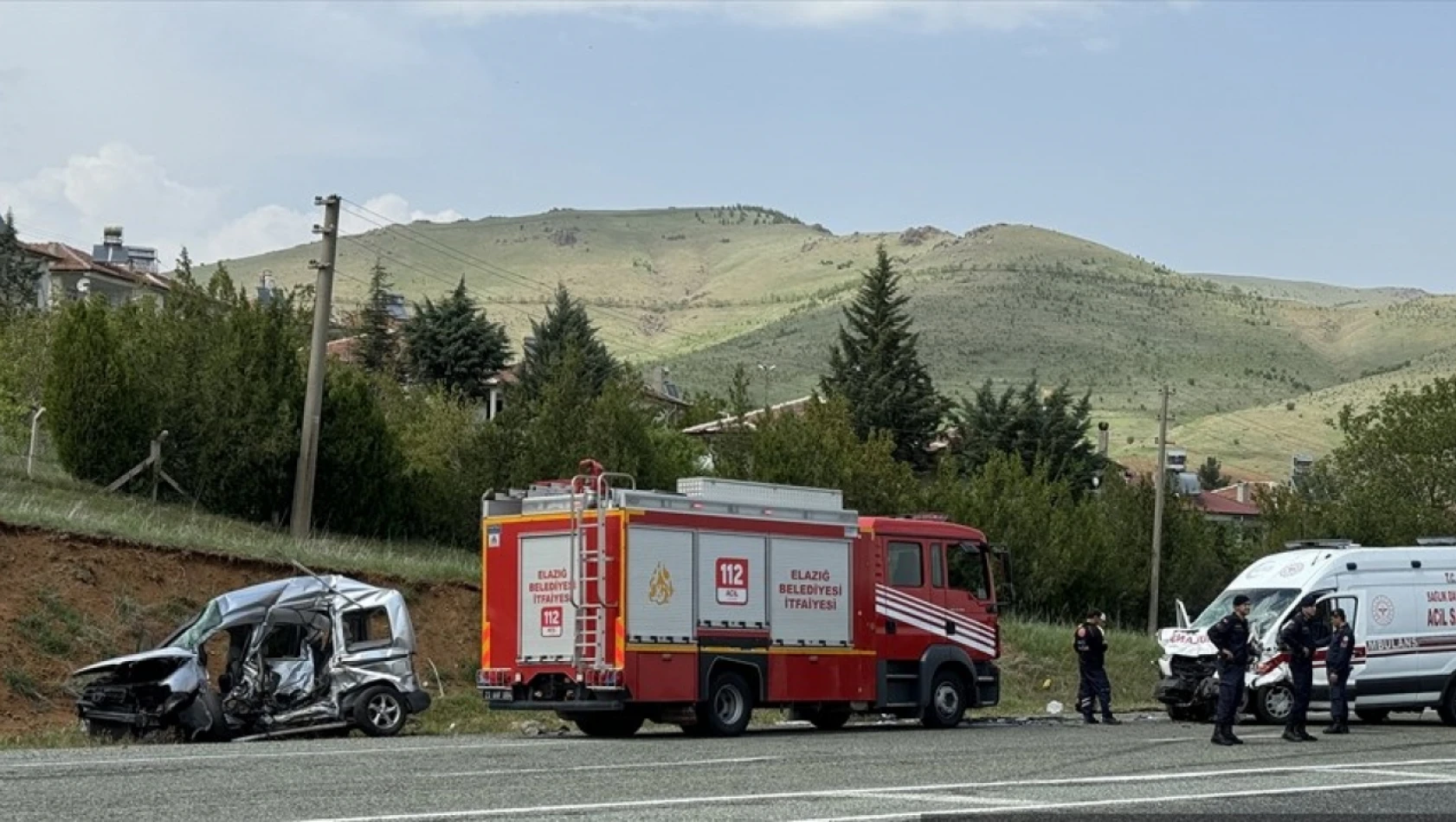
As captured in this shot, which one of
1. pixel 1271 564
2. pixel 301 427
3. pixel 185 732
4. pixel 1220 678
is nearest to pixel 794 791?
pixel 1220 678

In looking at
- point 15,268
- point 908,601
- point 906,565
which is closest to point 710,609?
point 908,601

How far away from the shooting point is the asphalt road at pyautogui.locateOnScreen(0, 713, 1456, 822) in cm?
1447

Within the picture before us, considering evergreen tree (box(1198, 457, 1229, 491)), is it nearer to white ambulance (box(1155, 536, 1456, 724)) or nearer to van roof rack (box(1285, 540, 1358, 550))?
van roof rack (box(1285, 540, 1358, 550))

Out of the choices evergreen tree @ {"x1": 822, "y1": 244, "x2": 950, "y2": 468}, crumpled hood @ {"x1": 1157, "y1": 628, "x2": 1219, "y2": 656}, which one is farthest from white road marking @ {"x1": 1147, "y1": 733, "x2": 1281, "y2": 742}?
evergreen tree @ {"x1": 822, "y1": 244, "x2": 950, "y2": 468}

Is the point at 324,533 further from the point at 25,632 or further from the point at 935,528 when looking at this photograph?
the point at 935,528

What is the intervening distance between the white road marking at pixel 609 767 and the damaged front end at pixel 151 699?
290 inches

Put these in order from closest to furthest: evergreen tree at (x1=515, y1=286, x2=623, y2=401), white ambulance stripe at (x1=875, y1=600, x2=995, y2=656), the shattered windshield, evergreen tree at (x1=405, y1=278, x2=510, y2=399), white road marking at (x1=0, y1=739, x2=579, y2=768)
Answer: white road marking at (x1=0, y1=739, x2=579, y2=768) → the shattered windshield → white ambulance stripe at (x1=875, y1=600, x2=995, y2=656) → evergreen tree at (x1=515, y1=286, x2=623, y2=401) → evergreen tree at (x1=405, y1=278, x2=510, y2=399)

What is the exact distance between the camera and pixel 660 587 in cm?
2477

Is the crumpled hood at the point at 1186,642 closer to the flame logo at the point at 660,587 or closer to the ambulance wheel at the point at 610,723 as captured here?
the ambulance wheel at the point at 610,723

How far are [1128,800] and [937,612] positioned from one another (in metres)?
13.2

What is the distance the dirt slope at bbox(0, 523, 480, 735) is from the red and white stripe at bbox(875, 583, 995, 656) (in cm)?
856

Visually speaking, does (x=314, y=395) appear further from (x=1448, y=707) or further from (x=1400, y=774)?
(x=1400, y=774)

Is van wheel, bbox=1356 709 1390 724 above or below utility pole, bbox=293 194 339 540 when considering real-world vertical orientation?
below

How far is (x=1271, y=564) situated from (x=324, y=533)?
811 inches
